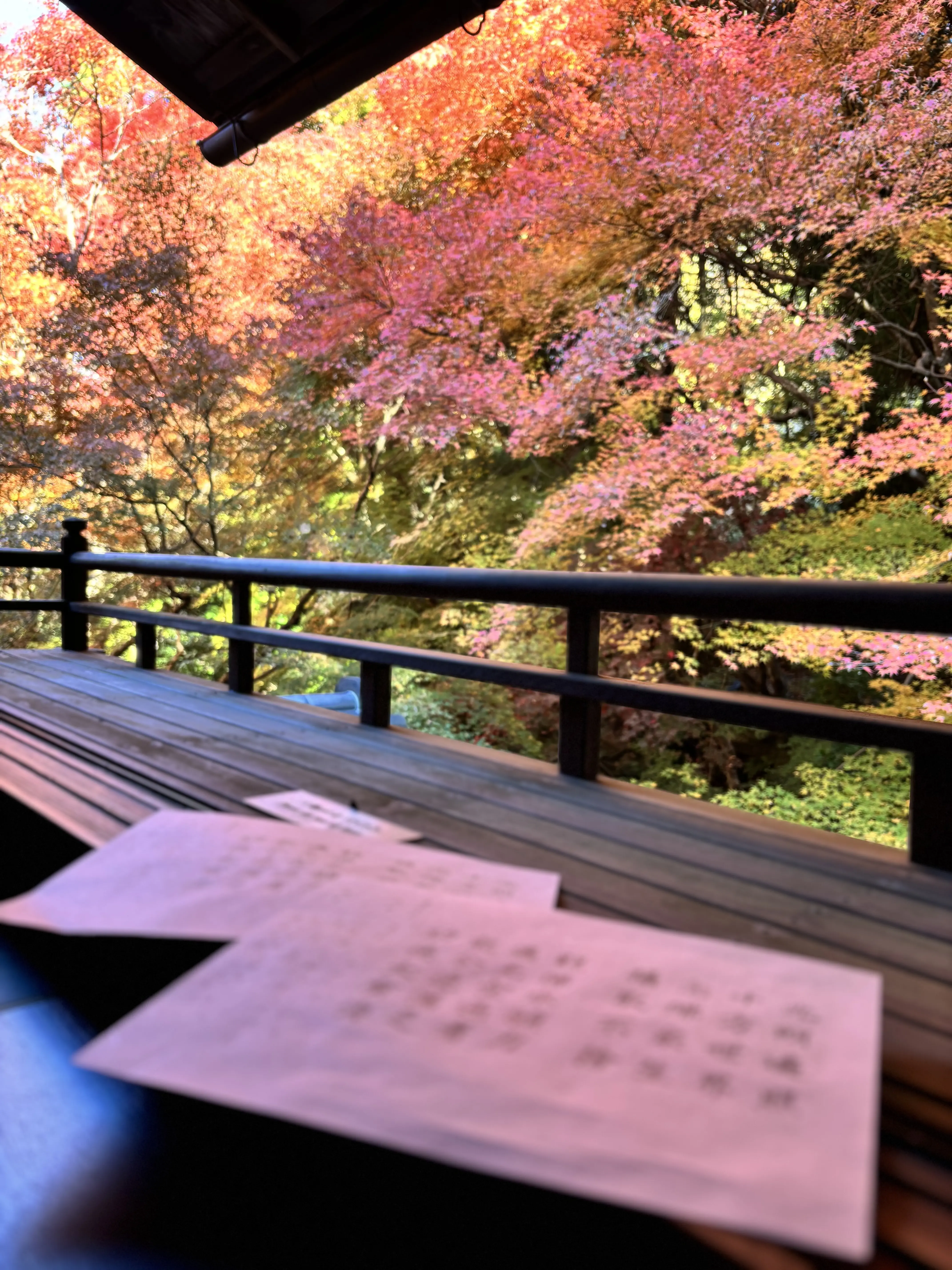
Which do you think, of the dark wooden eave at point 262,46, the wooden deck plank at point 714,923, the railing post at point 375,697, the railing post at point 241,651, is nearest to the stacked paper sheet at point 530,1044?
the wooden deck plank at point 714,923

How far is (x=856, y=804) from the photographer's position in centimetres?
493

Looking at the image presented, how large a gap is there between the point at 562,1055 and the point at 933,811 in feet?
3.07

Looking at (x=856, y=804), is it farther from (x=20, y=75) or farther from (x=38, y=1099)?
(x=20, y=75)

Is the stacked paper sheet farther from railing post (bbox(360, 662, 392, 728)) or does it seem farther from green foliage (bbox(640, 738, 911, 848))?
green foliage (bbox(640, 738, 911, 848))

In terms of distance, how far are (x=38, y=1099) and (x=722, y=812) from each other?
107cm

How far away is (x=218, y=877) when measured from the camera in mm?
704

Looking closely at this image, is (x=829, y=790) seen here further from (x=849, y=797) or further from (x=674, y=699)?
(x=674, y=699)

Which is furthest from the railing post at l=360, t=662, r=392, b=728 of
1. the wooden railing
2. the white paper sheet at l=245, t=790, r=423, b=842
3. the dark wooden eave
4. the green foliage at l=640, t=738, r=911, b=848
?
the green foliage at l=640, t=738, r=911, b=848

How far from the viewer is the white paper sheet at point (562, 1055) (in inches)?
13.9

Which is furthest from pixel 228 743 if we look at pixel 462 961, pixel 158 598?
pixel 158 598

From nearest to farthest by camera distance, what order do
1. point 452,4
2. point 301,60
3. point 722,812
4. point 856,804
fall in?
point 722,812
point 452,4
point 301,60
point 856,804

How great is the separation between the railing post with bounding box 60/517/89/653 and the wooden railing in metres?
1.20

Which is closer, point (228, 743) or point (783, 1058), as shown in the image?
point (783, 1058)

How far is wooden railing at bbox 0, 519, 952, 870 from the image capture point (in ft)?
3.79
